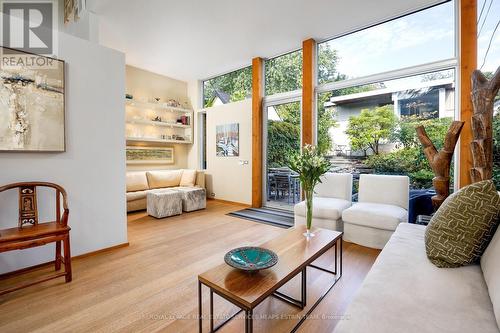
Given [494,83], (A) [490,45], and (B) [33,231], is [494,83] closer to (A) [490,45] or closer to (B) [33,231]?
(A) [490,45]

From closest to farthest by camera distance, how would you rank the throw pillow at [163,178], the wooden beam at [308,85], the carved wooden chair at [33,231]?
the carved wooden chair at [33,231]
the wooden beam at [308,85]
the throw pillow at [163,178]

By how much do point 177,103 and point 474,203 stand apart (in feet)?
20.5

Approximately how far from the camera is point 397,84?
3643 millimetres

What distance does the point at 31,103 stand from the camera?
7.51 ft

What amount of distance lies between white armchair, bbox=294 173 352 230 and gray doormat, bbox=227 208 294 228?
0.48 m

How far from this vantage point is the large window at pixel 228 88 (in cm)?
554

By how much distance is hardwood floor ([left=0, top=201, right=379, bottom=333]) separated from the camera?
5.30ft

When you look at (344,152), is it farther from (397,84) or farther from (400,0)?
(400,0)

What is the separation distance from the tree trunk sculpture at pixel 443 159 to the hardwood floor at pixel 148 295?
118 cm

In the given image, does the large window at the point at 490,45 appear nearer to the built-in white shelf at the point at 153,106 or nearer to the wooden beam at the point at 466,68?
the wooden beam at the point at 466,68

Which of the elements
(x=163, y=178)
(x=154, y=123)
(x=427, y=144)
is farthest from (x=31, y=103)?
(x=427, y=144)

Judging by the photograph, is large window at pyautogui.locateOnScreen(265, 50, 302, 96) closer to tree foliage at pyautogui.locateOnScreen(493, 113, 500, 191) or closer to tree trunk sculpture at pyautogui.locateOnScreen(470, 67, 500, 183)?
tree trunk sculpture at pyautogui.locateOnScreen(470, 67, 500, 183)

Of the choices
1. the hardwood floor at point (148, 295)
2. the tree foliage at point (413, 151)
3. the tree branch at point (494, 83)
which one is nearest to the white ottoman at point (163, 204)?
the hardwood floor at point (148, 295)

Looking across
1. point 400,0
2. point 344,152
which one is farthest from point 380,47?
point 344,152
